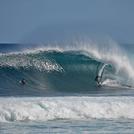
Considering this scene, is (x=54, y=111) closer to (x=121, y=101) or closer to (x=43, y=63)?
(x=121, y=101)

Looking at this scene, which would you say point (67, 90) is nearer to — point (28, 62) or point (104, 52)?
point (28, 62)

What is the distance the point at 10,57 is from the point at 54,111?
41.4 ft

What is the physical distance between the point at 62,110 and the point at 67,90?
7.77 m

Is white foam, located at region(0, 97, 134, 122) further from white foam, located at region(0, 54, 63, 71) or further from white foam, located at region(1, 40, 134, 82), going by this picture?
white foam, located at region(1, 40, 134, 82)

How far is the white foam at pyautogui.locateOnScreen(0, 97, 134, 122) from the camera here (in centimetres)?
1698

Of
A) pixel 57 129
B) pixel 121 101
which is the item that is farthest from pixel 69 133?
pixel 121 101

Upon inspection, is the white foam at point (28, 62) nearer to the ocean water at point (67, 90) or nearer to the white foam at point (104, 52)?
the ocean water at point (67, 90)

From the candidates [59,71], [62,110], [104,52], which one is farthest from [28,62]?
[62,110]

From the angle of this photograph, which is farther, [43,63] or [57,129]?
[43,63]

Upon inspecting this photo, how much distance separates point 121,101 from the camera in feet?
62.8

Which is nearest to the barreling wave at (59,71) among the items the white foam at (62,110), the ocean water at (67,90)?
the ocean water at (67,90)

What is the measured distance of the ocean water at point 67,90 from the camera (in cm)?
1611

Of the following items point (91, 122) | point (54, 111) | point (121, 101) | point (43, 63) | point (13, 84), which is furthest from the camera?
point (43, 63)

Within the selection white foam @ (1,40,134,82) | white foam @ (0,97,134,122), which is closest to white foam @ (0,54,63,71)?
white foam @ (1,40,134,82)
